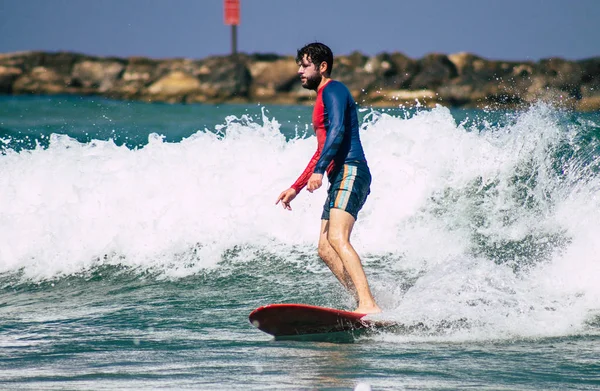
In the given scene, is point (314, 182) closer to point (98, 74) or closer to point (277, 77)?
point (277, 77)

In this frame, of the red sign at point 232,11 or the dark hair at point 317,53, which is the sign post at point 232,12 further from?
the dark hair at point 317,53

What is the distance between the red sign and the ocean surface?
55.0 meters

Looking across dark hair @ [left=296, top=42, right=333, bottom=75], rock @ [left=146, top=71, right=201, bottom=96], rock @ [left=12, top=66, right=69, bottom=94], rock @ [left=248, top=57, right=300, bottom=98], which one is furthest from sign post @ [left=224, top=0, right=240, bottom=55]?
dark hair @ [left=296, top=42, right=333, bottom=75]

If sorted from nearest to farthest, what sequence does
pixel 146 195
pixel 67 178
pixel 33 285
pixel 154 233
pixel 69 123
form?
pixel 33 285 < pixel 154 233 < pixel 146 195 < pixel 67 178 < pixel 69 123

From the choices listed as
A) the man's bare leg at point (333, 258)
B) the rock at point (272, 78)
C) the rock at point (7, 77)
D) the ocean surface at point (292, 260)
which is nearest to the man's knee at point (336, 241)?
the man's bare leg at point (333, 258)

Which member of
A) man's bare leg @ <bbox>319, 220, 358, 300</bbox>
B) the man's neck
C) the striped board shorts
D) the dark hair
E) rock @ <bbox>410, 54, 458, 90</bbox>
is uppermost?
rock @ <bbox>410, 54, 458, 90</bbox>

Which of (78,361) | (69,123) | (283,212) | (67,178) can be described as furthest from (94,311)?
(69,123)

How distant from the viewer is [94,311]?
23.5ft

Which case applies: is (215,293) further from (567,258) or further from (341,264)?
(567,258)

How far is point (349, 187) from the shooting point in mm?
5840

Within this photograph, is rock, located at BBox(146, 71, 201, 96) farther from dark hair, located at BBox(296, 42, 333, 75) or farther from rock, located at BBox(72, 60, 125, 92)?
dark hair, located at BBox(296, 42, 333, 75)

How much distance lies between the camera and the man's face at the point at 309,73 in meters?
5.86

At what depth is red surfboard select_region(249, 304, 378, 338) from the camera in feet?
18.8

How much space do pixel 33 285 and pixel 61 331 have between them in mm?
2721
